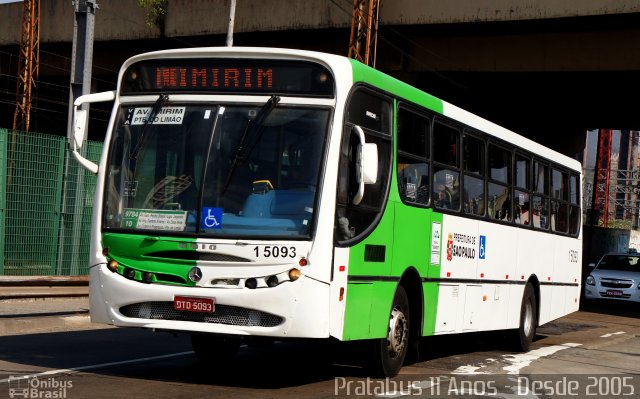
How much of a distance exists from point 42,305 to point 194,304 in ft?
28.0

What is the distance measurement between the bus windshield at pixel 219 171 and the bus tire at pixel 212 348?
84.0 inches

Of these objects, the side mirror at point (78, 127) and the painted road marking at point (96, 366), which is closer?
the painted road marking at point (96, 366)

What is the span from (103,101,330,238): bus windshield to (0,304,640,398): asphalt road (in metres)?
1.46

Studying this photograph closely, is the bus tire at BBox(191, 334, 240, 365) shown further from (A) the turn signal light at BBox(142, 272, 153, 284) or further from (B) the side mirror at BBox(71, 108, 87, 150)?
(B) the side mirror at BBox(71, 108, 87, 150)

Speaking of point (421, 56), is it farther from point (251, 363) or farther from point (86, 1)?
point (251, 363)

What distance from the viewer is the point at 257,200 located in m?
9.61

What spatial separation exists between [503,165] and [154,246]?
6.69 metres

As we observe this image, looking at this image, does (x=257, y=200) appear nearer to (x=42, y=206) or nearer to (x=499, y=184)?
(x=499, y=184)

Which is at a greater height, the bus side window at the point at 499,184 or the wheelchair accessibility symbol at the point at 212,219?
the bus side window at the point at 499,184

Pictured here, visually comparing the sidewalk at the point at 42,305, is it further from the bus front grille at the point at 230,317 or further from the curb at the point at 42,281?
the bus front grille at the point at 230,317

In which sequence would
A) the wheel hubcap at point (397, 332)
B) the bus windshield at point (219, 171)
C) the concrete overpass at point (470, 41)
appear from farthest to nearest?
the concrete overpass at point (470, 41) < the wheel hubcap at point (397, 332) < the bus windshield at point (219, 171)

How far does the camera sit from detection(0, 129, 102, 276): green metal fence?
20.8m

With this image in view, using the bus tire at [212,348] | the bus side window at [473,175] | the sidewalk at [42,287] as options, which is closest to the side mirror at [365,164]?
the bus tire at [212,348]

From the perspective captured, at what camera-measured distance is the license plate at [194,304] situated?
374 inches
